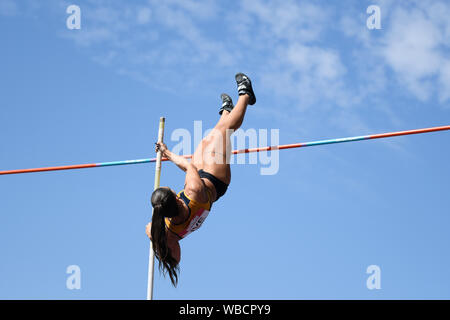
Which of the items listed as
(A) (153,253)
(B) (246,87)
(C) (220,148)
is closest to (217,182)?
(C) (220,148)

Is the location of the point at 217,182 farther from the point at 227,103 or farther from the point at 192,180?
the point at 227,103

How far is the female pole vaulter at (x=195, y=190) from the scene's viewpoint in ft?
22.5

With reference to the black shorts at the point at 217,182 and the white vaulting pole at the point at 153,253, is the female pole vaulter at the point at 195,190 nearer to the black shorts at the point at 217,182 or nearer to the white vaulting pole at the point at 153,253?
the black shorts at the point at 217,182

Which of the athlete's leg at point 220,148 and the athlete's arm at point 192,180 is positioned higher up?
the athlete's leg at point 220,148

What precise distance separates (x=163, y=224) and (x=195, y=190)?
1.84 ft

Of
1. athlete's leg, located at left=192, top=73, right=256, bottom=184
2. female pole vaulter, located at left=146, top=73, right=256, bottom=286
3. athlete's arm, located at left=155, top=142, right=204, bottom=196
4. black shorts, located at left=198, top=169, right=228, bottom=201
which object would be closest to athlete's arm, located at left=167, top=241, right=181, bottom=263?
female pole vaulter, located at left=146, top=73, right=256, bottom=286

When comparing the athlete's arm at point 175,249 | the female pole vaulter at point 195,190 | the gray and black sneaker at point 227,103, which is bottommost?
the athlete's arm at point 175,249

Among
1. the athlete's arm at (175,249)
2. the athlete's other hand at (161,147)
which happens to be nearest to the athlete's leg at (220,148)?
the athlete's other hand at (161,147)

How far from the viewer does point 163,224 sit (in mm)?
6922
